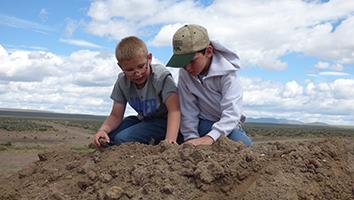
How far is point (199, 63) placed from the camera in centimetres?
480

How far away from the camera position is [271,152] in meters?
3.97

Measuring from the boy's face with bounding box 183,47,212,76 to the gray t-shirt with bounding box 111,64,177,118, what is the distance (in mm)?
300

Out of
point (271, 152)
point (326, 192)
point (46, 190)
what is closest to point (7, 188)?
point (46, 190)

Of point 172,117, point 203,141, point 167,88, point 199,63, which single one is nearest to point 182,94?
point 167,88

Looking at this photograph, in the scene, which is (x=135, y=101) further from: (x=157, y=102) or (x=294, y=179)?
(x=294, y=179)

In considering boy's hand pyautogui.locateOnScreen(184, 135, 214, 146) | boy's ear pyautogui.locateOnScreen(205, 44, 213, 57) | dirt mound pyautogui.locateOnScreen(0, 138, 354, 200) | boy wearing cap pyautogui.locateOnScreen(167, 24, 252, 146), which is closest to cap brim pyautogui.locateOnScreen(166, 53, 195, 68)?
boy wearing cap pyautogui.locateOnScreen(167, 24, 252, 146)

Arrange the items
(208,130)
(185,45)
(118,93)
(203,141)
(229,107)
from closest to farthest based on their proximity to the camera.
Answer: (203,141) → (185,45) → (229,107) → (208,130) → (118,93)

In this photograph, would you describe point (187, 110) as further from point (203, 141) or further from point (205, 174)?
point (205, 174)

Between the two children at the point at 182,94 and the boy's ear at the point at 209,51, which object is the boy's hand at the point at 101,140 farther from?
the boy's ear at the point at 209,51

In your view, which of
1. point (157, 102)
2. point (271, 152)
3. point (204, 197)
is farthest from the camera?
point (157, 102)

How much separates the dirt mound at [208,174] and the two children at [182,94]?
0.63 metres

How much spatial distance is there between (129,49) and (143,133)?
0.98 m

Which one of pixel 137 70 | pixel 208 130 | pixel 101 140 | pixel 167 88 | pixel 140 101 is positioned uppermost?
pixel 137 70

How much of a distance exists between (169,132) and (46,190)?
1329 millimetres
